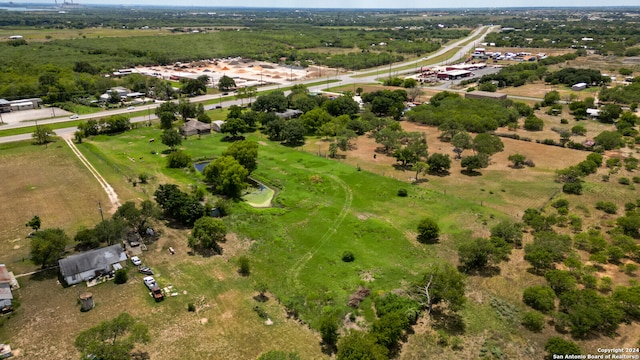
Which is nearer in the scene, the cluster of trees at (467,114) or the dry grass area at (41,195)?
the dry grass area at (41,195)

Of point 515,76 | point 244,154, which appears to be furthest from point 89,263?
point 515,76

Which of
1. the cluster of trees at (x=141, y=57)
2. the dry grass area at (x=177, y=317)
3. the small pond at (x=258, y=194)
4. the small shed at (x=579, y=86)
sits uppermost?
the cluster of trees at (x=141, y=57)

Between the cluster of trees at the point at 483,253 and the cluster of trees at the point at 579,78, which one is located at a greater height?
the cluster of trees at the point at 579,78

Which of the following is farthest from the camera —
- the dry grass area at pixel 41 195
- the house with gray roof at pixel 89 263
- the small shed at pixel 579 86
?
the small shed at pixel 579 86

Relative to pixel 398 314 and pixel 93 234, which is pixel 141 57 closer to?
pixel 93 234

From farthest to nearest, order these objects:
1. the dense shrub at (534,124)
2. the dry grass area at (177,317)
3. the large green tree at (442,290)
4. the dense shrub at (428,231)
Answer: the dense shrub at (534,124) → the dense shrub at (428,231) → the large green tree at (442,290) → the dry grass area at (177,317)

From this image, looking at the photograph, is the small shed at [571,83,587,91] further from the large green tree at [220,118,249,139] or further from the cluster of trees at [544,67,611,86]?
the large green tree at [220,118,249,139]

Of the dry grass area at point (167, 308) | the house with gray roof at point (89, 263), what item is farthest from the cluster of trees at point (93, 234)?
the dry grass area at point (167, 308)

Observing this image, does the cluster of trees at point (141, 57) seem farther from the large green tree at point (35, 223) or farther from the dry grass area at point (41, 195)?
the large green tree at point (35, 223)
